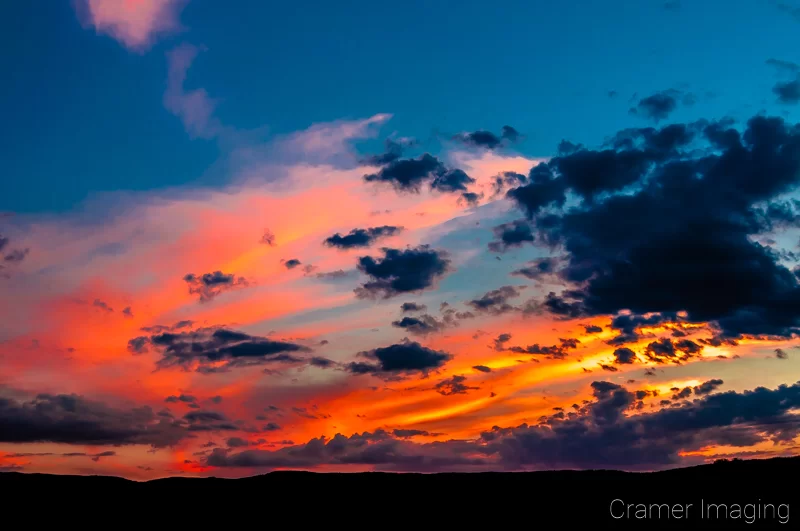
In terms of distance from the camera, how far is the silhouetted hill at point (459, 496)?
3460 inches

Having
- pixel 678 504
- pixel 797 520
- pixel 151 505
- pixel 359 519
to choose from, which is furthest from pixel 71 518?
pixel 797 520

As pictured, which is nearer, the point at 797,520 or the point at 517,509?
the point at 797,520

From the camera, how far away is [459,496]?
344 feet

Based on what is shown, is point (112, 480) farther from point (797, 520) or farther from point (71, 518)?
point (797, 520)

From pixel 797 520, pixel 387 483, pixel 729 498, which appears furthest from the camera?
pixel 387 483

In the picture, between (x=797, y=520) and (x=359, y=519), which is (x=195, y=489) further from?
(x=797, y=520)

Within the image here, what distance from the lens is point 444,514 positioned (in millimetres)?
96688

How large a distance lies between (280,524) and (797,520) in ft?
186

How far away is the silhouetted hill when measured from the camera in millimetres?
87875

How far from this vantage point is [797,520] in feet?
254

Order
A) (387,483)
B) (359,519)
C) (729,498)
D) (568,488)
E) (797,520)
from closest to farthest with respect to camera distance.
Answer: (797,520)
(729,498)
(359,519)
(568,488)
(387,483)

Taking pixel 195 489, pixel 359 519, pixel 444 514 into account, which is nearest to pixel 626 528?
pixel 444 514

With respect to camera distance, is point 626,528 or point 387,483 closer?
point 626,528

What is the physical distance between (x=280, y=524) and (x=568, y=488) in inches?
1503
